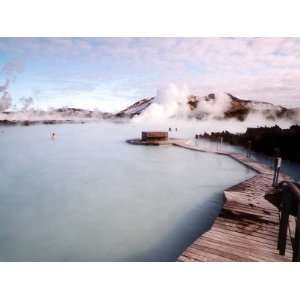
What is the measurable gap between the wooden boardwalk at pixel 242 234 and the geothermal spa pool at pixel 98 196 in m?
0.37

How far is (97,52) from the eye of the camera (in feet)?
9.30

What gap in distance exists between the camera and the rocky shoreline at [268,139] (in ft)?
10.6

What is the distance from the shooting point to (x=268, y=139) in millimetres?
3814

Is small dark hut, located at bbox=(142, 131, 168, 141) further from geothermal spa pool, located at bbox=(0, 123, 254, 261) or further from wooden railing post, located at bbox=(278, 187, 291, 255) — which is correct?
wooden railing post, located at bbox=(278, 187, 291, 255)

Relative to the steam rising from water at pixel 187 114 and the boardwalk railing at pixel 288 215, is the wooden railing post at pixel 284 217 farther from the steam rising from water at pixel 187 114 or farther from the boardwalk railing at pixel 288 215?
the steam rising from water at pixel 187 114

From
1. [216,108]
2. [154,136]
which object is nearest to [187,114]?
[216,108]

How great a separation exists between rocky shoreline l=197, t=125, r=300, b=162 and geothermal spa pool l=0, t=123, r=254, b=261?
1.86ft

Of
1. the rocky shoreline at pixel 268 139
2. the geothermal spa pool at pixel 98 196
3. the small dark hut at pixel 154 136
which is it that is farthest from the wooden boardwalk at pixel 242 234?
the small dark hut at pixel 154 136

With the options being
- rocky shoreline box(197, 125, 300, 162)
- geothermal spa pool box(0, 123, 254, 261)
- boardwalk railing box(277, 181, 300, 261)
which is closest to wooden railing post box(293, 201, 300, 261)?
boardwalk railing box(277, 181, 300, 261)

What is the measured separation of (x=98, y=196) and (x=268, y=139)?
8.47 ft

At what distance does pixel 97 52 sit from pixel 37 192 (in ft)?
6.30
